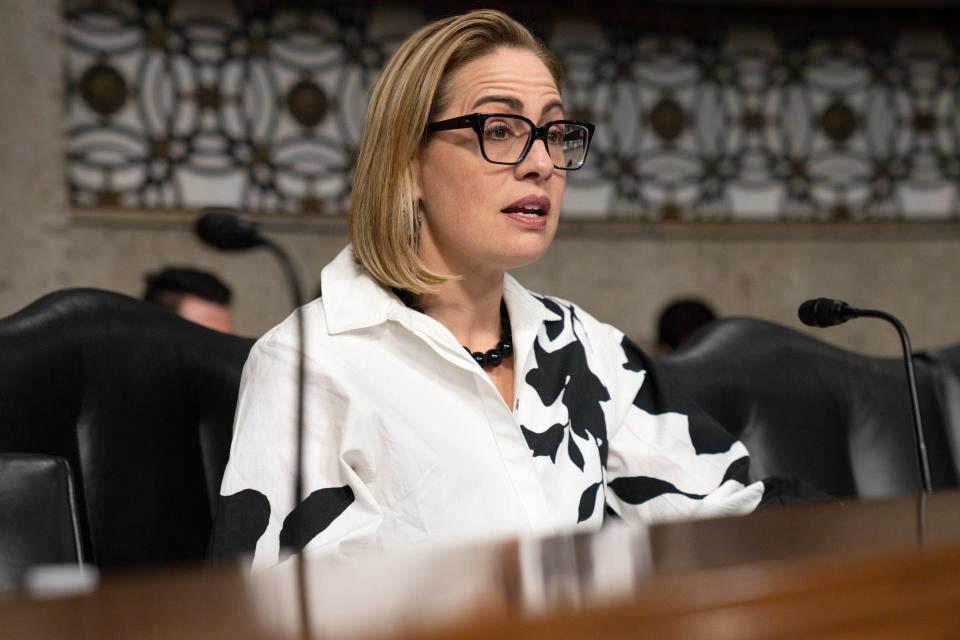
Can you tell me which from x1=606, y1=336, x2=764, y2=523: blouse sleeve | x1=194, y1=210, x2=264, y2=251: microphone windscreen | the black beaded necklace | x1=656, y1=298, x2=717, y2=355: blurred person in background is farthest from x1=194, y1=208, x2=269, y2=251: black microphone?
x1=656, y1=298, x2=717, y2=355: blurred person in background

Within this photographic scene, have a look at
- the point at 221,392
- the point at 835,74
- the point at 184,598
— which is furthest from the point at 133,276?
the point at 184,598

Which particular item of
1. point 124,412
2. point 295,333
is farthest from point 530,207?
point 124,412

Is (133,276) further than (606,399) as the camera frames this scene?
Yes

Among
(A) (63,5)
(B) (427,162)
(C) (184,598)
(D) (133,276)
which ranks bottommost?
(D) (133,276)

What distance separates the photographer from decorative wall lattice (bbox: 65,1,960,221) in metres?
4.34

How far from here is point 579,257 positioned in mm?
4852

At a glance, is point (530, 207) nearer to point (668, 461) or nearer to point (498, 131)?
point (498, 131)

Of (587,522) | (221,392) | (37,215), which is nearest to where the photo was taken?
(587,522)

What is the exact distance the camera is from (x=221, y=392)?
7.02 feet

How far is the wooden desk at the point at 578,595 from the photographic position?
67cm

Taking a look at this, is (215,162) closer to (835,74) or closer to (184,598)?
(835,74)

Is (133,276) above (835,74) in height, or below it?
below

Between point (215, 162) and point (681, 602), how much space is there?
399 centimetres

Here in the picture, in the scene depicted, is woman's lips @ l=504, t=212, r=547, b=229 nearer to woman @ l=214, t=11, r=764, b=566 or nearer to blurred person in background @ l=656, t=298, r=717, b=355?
woman @ l=214, t=11, r=764, b=566
